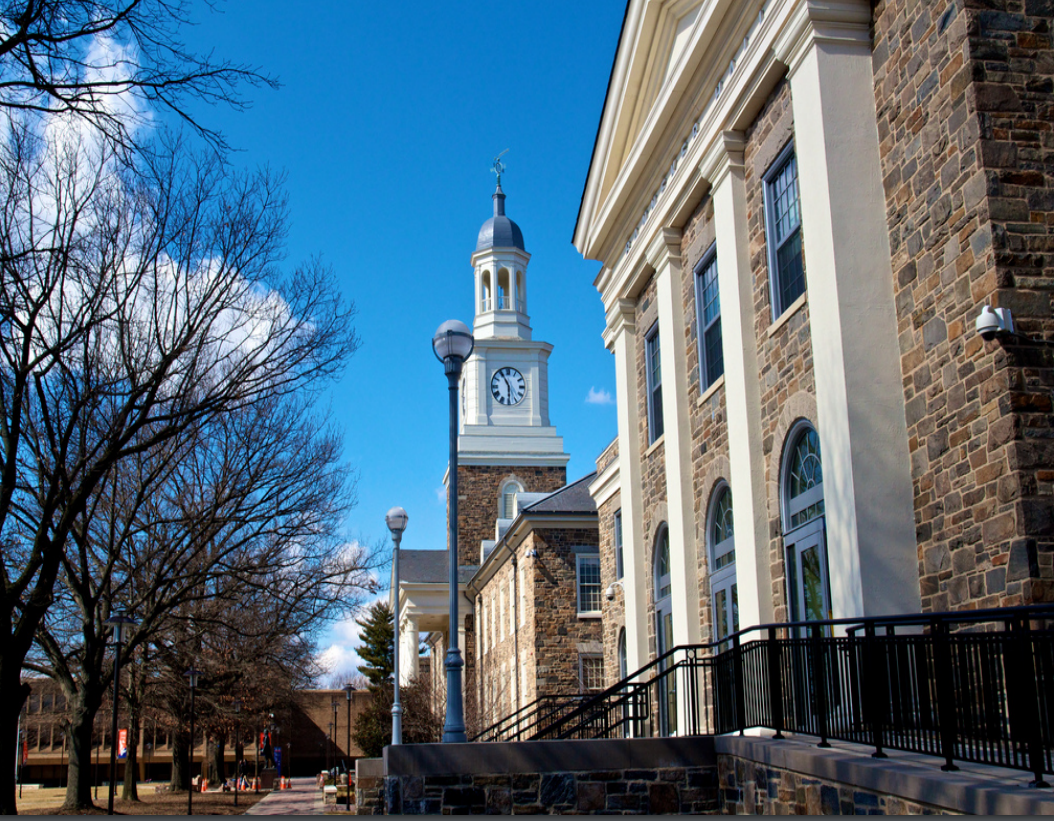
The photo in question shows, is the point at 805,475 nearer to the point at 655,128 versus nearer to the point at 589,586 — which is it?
the point at 655,128

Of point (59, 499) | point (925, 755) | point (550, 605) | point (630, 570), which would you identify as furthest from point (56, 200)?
point (550, 605)

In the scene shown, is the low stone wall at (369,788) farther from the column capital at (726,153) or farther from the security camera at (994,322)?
the security camera at (994,322)

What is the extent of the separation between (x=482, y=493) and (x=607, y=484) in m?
27.4

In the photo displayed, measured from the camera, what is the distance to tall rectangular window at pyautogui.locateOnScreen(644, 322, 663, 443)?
19344 mm

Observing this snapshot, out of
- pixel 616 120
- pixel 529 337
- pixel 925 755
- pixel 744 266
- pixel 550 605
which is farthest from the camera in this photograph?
pixel 529 337

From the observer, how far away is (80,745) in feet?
85.2

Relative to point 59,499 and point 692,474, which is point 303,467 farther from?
point 692,474

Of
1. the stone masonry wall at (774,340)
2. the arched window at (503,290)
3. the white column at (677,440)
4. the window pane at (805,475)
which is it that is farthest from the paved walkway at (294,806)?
the arched window at (503,290)

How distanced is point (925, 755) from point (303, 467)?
67.2 ft

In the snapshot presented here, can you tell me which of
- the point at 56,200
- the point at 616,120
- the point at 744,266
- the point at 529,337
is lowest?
the point at 744,266

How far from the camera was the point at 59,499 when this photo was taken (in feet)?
54.9

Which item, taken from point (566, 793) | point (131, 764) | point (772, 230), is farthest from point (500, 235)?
point (566, 793)

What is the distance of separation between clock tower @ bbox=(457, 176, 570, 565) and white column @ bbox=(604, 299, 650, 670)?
31268 mm

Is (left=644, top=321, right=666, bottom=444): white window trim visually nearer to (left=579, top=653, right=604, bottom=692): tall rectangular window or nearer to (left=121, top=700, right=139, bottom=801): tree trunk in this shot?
(left=579, top=653, right=604, bottom=692): tall rectangular window
